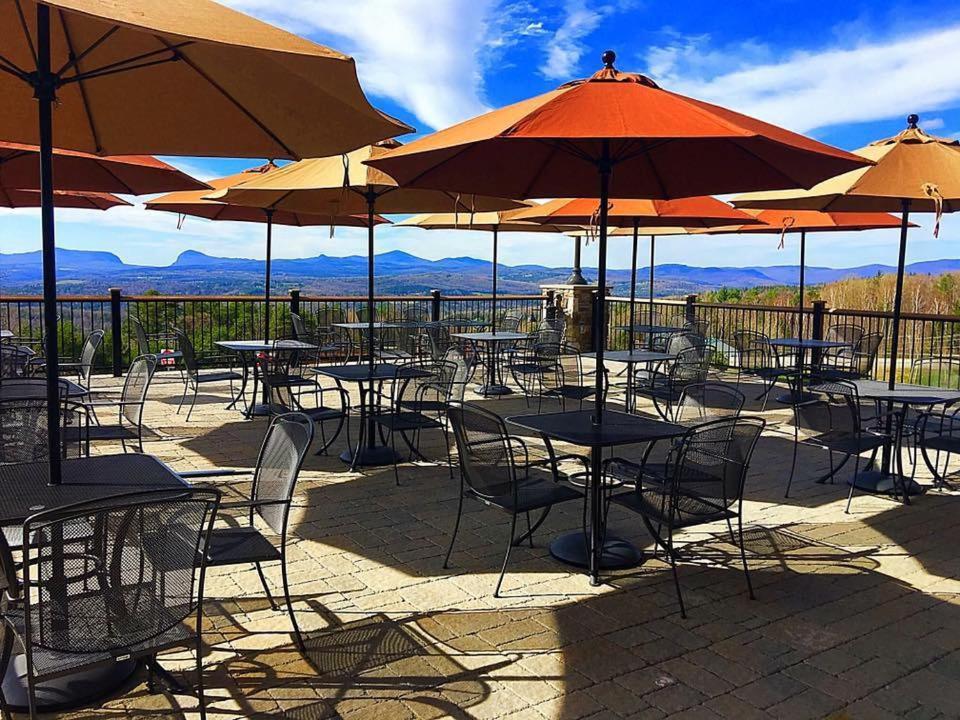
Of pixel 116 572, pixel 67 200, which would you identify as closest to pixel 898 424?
pixel 116 572

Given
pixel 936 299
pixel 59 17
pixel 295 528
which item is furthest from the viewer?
pixel 936 299

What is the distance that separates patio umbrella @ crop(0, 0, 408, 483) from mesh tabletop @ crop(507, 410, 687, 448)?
66.8 inches

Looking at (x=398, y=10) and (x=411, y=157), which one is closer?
(x=411, y=157)

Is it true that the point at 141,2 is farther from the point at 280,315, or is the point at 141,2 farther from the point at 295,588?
the point at 280,315

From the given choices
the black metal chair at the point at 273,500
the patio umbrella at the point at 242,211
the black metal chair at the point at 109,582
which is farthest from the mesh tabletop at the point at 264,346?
the black metal chair at the point at 109,582

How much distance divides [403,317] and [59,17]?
962 centimetres

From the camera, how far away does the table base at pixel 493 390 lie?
9.78 m

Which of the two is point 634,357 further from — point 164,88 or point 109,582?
point 109,582

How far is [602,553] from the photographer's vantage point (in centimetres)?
413

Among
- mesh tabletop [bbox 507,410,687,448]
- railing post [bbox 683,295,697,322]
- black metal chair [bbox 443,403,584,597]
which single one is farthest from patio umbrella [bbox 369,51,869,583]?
railing post [bbox 683,295,697,322]

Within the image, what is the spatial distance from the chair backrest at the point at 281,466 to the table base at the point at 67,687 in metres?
0.72

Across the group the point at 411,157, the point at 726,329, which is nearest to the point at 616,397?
the point at 726,329

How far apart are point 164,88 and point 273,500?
6.53 feet

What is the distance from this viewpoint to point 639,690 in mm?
2854
